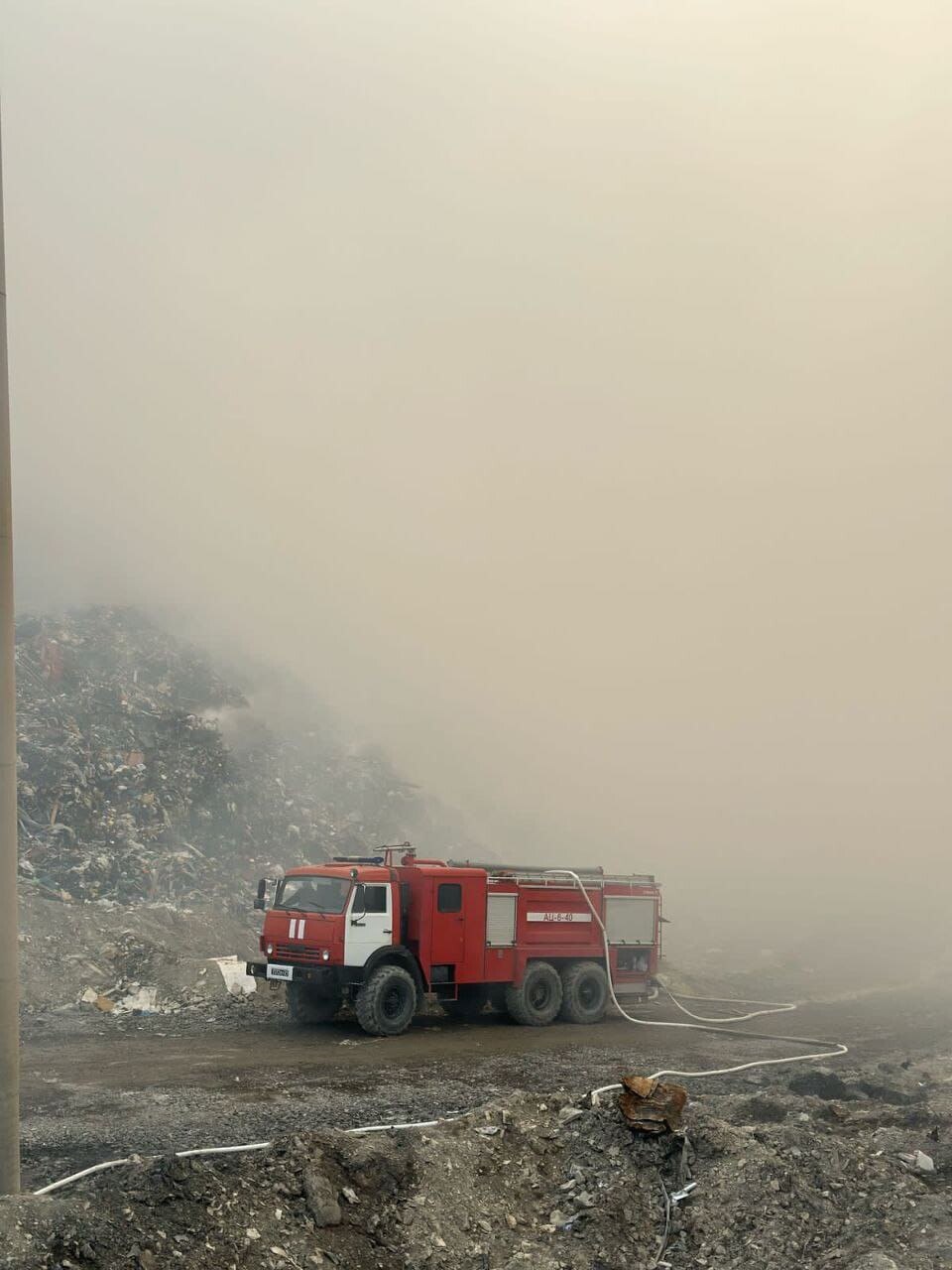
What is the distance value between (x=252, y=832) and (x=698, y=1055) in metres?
14.2

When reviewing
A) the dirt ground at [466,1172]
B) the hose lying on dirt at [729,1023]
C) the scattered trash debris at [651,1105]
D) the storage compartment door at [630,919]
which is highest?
the scattered trash debris at [651,1105]

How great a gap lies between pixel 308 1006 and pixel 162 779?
36.1 ft

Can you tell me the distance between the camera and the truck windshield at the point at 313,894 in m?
15.8

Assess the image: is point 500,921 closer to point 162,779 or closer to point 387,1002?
point 387,1002

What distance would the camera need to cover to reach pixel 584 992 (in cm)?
1839

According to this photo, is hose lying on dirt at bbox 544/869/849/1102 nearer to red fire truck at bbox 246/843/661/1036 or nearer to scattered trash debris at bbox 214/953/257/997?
red fire truck at bbox 246/843/661/1036

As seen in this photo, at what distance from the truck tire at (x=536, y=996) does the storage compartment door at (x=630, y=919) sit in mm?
1466

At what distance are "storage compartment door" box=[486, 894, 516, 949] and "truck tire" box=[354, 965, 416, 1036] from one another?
5.38 feet

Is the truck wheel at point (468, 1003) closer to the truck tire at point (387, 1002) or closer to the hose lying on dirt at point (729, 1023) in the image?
the truck tire at point (387, 1002)

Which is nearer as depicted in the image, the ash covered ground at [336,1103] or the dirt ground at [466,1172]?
the dirt ground at [466,1172]

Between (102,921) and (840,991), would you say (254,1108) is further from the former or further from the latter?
(840,991)

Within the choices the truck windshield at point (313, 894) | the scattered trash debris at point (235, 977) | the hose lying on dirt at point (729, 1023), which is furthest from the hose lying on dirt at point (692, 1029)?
the scattered trash debris at point (235, 977)

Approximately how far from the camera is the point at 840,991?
2491cm

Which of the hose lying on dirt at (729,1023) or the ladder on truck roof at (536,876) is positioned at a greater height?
the ladder on truck roof at (536,876)
